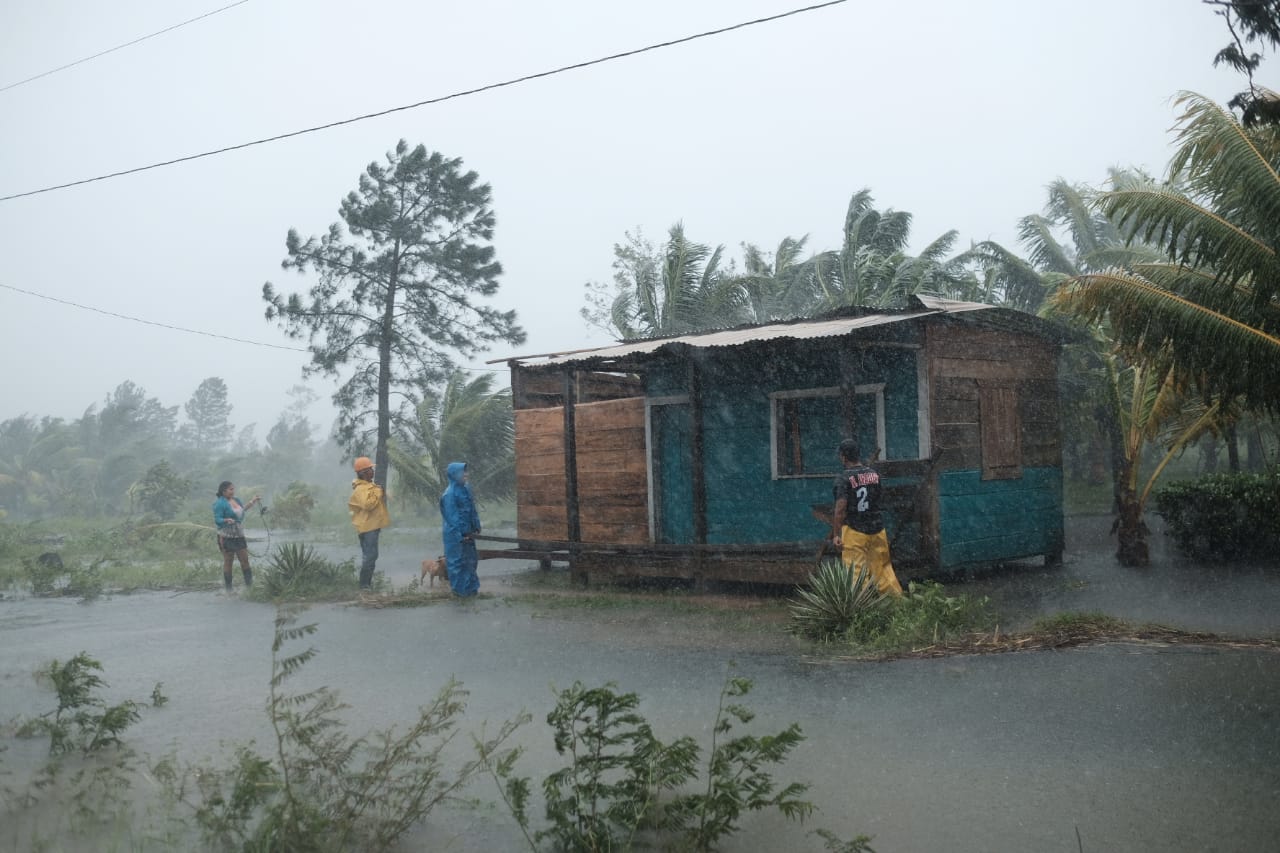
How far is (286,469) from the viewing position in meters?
62.8

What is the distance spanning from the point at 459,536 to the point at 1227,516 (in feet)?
31.8

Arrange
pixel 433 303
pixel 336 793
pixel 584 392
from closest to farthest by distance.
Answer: pixel 336 793, pixel 584 392, pixel 433 303

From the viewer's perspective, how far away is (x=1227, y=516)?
12812mm

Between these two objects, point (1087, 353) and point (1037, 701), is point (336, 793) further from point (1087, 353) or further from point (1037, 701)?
point (1087, 353)

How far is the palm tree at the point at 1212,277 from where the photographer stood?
8.92 metres

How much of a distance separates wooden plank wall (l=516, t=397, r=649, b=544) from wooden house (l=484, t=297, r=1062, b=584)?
23 millimetres

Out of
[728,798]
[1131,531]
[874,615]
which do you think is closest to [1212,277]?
[1131,531]

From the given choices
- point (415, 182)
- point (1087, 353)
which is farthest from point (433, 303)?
point (1087, 353)

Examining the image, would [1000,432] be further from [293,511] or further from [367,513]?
[293,511]

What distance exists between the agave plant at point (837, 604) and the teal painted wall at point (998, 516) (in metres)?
3.05

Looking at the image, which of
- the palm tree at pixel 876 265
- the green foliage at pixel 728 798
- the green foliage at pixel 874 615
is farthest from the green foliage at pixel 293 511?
the green foliage at pixel 728 798

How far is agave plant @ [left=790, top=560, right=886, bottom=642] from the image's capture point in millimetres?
9047

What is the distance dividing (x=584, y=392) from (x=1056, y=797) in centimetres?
1195

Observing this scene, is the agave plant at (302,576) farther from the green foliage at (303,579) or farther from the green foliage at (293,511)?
the green foliage at (293,511)
